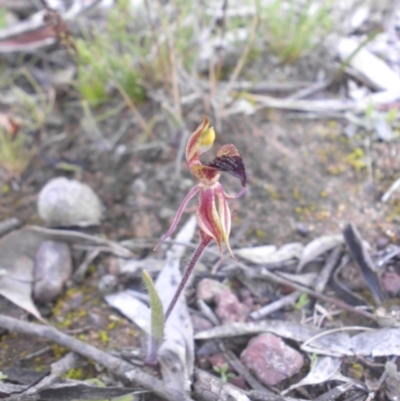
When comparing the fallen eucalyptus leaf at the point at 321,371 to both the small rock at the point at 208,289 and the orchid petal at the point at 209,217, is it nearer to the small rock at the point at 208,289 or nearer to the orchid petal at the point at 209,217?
the small rock at the point at 208,289

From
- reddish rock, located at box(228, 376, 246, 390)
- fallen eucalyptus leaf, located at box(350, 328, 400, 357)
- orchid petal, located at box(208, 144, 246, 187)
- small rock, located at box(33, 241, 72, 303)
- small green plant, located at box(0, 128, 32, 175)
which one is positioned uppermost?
orchid petal, located at box(208, 144, 246, 187)

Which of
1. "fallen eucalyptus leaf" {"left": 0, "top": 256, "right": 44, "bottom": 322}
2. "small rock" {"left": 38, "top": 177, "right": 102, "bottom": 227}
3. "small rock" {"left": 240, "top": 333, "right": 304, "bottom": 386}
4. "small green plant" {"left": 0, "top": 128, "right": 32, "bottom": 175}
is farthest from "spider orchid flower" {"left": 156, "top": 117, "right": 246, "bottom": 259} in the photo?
"small green plant" {"left": 0, "top": 128, "right": 32, "bottom": 175}

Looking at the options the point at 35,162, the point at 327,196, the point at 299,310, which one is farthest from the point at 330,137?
the point at 35,162

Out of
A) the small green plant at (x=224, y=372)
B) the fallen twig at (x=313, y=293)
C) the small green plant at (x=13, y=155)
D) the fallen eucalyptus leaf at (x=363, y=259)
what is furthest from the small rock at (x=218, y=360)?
the small green plant at (x=13, y=155)

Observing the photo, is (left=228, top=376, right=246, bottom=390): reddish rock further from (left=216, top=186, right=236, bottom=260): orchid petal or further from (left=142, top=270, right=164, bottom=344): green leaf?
(left=216, top=186, right=236, bottom=260): orchid petal

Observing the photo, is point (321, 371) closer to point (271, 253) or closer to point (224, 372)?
point (224, 372)

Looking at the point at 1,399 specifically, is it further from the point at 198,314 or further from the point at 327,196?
the point at 327,196
